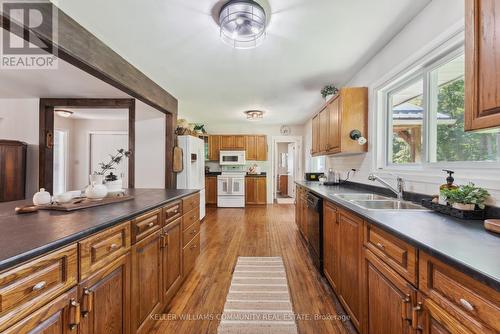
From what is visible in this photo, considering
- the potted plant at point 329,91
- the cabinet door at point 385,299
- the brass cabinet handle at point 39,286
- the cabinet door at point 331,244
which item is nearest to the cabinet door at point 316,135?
the potted plant at point 329,91

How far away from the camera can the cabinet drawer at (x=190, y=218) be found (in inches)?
83.8

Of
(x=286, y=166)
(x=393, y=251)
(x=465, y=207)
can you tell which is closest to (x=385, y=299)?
(x=393, y=251)

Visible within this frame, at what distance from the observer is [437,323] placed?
31.1 inches

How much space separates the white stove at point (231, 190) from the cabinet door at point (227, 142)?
35.4 inches

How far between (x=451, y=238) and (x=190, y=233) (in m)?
2.07

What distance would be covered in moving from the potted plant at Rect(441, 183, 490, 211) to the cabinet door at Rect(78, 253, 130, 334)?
1.90 metres

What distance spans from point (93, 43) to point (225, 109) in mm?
2977

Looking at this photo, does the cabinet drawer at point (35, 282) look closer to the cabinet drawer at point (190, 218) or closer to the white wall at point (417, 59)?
the cabinet drawer at point (190, 218)

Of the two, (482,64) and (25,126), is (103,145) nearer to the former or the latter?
(25,126)

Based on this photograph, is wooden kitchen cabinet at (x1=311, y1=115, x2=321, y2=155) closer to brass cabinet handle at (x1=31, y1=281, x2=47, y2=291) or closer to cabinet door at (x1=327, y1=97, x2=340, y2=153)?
cabinet door at (x1=327, y1=97, x2=340, y2=153)

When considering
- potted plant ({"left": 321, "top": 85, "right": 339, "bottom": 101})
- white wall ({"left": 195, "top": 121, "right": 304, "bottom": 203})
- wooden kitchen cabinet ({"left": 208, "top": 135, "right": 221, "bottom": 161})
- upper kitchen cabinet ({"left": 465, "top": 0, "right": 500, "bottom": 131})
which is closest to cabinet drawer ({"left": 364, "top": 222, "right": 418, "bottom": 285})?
upper kitchen cabinet ({"left": 465, "top": 0, "right": 500, "bottom": 131})

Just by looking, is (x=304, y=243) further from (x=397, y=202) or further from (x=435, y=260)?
(x=435, y=260)

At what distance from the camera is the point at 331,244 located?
6.47 ft

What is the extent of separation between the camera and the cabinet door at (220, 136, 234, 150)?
6484mm
